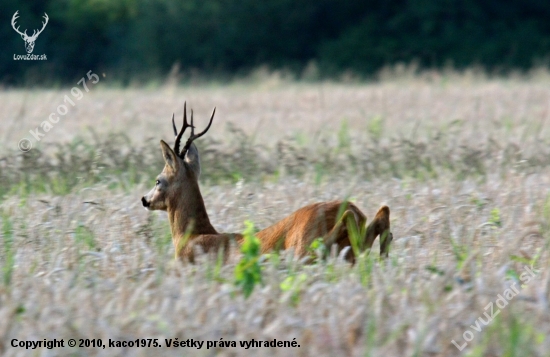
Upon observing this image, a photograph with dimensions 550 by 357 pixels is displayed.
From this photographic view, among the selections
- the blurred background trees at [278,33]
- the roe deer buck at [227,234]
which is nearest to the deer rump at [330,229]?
the roe deer buck at [227,234]

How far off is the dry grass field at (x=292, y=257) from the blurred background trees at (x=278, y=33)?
1893cm

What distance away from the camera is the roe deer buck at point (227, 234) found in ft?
16.4

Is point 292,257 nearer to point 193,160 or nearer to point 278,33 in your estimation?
point 193,160

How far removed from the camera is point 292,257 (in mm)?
4836

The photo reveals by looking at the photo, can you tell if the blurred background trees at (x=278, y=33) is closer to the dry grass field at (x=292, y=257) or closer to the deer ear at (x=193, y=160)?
the dry grass field at (x=292, y=257)

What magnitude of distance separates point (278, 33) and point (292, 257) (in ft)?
93.9

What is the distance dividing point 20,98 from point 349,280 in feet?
49.9

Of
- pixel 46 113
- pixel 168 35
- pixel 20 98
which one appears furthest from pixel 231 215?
pixel 168 35

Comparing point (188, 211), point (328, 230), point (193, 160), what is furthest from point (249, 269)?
point (193, 160)

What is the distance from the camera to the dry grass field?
3.73m

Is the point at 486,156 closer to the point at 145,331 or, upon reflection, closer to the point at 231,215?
the point at 231,215

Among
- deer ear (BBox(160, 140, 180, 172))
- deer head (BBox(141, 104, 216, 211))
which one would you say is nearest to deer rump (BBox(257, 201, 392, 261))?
deer head (BBox(141, 104, 216, 211))

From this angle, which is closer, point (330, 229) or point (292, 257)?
point (292, 257)

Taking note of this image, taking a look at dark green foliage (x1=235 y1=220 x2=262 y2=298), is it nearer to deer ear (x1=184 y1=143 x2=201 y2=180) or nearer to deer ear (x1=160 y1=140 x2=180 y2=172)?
deer ear (x1=160 y1=140 x2=180 y2=172)
